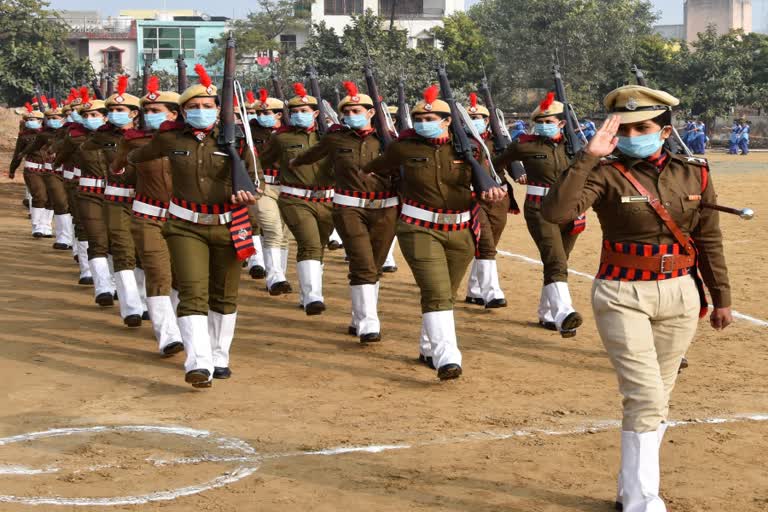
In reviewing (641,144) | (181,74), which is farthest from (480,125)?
(641,144)

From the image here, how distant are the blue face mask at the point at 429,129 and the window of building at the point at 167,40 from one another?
71316mm

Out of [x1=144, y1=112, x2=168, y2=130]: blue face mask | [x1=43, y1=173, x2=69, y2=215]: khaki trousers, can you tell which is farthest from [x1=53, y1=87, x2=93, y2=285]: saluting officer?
[x1=144, y1=112, x2=168, y2=130]: blue face mask

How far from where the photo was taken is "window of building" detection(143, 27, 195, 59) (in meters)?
80.2

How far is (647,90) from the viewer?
6453mm

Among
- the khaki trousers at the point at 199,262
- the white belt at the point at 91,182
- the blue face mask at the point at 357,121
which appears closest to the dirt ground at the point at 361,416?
the khaki trousers at the point at 199,262

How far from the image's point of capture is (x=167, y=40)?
8138 centimetres

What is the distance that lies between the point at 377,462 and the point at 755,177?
95.5 feet

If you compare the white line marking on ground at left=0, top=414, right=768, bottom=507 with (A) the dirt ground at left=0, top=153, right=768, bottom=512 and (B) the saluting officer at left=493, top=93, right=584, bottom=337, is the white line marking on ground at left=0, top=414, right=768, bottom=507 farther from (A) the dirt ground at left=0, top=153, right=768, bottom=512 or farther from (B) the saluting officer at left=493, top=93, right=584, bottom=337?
(B) the saluting officer at left=493, top=93, right=584, bottom=337

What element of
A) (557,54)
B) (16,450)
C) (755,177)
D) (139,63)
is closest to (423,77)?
(557,54)

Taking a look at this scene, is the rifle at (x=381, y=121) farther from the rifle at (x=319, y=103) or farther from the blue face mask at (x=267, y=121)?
the blue face mask at (x=267, y=121)

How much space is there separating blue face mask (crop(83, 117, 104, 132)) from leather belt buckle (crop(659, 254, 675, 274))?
8.77 m

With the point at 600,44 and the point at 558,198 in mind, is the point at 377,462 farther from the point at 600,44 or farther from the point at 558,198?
the point at 600,44

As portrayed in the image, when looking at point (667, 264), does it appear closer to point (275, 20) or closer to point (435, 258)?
point (435, 258)

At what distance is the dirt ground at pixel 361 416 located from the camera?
22.4 feet
